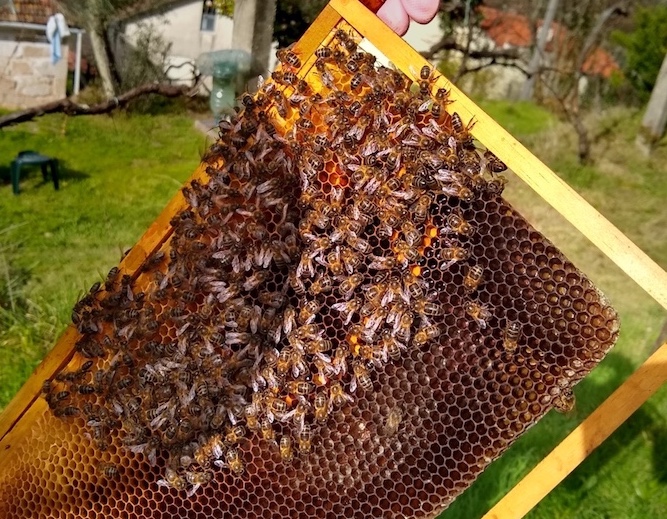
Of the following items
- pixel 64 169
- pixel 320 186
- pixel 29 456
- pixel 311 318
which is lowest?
pixel 64 169

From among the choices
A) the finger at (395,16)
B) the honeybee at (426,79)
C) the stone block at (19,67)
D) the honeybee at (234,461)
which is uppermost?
the finger at (395,16)

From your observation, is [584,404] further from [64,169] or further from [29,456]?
[64,169]

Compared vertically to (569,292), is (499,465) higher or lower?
lower

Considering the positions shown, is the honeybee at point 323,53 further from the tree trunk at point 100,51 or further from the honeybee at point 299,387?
the tree trunk at point 100,51

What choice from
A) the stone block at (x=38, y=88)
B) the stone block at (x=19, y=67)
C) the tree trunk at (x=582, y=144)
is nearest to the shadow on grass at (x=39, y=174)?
the stone block at (x=38, y=88)

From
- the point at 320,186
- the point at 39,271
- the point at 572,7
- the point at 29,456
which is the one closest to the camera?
the point at 320,186

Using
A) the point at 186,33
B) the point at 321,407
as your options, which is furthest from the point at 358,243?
the point at 186,33

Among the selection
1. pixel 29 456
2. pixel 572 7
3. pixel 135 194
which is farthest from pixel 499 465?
pixel 572 7
